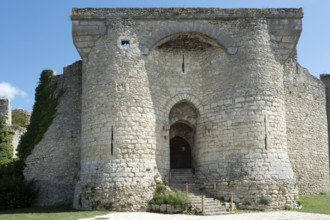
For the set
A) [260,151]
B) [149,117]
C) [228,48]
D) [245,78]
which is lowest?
[260,151]

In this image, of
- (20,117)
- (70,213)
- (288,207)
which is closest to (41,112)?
(20,117)

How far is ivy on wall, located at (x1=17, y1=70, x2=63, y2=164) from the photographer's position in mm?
20203

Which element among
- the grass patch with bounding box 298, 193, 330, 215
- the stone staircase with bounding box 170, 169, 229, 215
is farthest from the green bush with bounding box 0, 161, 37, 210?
the grass patch with bounding box 298, 193, 330, 215

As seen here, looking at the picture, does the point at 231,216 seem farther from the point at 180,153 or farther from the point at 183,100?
the point at 180,153

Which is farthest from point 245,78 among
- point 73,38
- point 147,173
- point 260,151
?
point 73,38

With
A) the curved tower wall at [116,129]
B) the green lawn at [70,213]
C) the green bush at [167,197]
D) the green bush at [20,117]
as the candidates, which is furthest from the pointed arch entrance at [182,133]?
the green bush at [20,117]

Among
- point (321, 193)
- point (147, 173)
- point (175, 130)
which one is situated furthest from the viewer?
point (321, 193)

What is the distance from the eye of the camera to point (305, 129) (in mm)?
21172

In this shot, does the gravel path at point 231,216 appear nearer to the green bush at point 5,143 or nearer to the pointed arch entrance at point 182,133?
the pointed arch entrance at point 182,133

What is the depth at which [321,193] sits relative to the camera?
69.6ft

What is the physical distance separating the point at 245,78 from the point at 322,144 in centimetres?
825

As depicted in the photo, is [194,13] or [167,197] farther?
[194,13]

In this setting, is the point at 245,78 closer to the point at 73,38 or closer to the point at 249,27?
the point at 249,27

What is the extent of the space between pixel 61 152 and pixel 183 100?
6.07 metres
